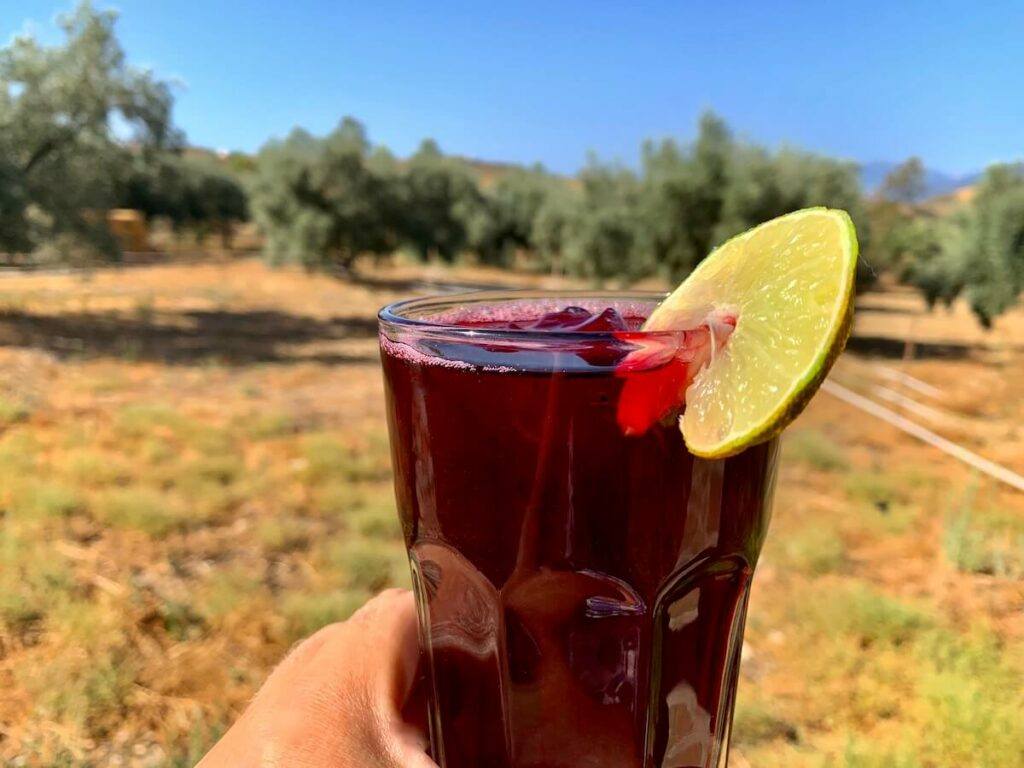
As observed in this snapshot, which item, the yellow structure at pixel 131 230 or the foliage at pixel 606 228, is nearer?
the foliage at pixel 606 228

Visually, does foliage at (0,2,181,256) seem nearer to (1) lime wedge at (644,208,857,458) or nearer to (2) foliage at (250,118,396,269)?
(2) foliage at (250,118,396,269)

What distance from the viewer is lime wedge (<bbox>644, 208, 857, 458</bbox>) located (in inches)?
35.0

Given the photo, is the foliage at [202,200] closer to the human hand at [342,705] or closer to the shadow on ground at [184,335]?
Answer: the shadow on ground at [184,335]

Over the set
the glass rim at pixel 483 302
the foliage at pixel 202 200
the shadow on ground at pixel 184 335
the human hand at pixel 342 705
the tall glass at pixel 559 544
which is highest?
the foliage at pixel 202 200

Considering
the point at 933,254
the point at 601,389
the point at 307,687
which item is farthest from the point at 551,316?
the point at 933,254

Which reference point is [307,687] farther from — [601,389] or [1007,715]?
[1007,715]

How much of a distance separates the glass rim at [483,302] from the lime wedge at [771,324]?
11 cm

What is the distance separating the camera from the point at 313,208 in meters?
26.0

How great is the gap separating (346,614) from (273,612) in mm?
435

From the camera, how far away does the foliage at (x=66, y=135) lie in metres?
13.2

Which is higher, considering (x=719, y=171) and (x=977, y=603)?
(x=719, y=171)

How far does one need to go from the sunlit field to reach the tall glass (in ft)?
6.41

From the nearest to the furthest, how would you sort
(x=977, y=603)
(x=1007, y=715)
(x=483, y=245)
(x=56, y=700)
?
(x=1007, y=715) → (x=56, y=700) → (x=977, y=603) → (x=483, y=245)

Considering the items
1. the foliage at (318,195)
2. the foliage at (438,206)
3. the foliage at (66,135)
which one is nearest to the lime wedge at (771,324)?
the foliage at (66,135)
